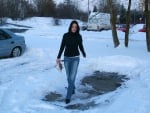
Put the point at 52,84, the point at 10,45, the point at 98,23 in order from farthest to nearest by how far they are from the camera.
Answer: the point at 98,23
the point at 10,45
the point at 52,84

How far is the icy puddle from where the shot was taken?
8.83m

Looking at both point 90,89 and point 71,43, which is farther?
point 90,89

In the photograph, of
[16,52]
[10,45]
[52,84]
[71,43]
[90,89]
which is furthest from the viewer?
[16,52]

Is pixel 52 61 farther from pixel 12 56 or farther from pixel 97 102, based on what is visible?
pixel 97 102

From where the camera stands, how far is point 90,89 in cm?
1059

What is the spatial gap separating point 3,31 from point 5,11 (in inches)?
2368

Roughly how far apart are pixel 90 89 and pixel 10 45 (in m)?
8.03

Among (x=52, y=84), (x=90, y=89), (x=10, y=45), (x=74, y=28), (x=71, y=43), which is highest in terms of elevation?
(x=74, y=28)

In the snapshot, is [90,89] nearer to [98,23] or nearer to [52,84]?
[52,84]

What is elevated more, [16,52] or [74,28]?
[74,28]

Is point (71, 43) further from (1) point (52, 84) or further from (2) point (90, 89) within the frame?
(1) point (52, 84)

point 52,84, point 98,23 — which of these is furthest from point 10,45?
point 98,23

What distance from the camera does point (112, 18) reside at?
22484mm

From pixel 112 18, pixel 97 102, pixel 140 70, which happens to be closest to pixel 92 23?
pixel 112 18
